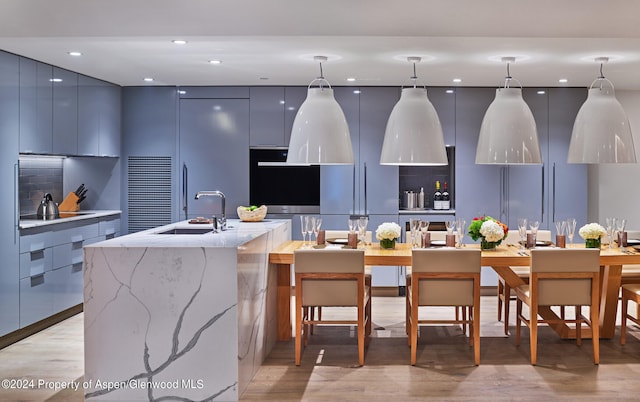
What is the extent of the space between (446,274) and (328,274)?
77cm

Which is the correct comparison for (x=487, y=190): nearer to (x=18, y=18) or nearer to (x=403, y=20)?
(x=403, y=20)

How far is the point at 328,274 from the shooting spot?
4266 mm

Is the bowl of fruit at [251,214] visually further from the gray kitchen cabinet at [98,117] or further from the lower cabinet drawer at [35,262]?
the gray kitchen cabinet at [98,117]

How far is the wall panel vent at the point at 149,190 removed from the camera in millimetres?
6777

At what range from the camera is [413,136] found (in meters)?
4.42

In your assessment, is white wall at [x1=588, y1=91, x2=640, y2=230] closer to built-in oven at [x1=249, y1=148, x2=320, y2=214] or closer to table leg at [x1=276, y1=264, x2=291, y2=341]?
built-in oven at [x1=249, y1=148, x2=320, y2=214]

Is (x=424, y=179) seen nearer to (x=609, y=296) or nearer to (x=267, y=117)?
(x=267, y=117)

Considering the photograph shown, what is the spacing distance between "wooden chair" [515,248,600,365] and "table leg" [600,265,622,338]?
52cm

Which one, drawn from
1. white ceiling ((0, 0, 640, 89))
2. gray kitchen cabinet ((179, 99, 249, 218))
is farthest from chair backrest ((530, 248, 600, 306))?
gray kitchen cabinet ((179, 99, 249, 218))

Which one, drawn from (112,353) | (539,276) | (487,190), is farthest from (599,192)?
(112,353)

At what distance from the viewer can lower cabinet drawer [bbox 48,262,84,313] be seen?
5.43 metres

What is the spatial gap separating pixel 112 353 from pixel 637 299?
3.50 metres

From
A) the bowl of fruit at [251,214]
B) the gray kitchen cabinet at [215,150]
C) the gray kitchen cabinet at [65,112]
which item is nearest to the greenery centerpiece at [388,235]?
the bowl of fruit at [251,214]

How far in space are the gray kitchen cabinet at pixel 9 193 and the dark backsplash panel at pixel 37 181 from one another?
994 mm
